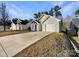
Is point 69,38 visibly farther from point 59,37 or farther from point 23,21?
point 23,21

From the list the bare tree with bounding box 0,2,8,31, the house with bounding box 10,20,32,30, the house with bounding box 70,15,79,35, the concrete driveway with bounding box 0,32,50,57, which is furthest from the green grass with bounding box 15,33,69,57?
the bare tree with bounding box 0,2,8,31

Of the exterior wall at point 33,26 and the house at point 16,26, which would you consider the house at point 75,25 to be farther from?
the house at point 16,26

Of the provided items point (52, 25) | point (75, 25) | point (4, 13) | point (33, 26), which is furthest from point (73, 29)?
point (4, 13)

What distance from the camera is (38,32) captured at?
19.3 feet

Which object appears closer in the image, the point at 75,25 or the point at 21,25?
the point at 75,25

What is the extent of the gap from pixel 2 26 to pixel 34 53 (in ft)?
1.97

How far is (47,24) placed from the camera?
5.88 m

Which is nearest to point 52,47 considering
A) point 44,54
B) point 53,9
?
point 44,54

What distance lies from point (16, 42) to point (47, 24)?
1.70ft

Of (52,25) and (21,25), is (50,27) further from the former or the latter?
(21,25)

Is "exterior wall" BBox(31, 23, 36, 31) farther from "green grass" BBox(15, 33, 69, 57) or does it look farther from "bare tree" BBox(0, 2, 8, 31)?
"bare tree" BBox(0, 2, 8, 31)

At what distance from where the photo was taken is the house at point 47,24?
231 inches

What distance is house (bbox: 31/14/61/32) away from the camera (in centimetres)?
586

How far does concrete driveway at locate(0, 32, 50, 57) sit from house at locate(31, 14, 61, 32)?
76 millimetres
